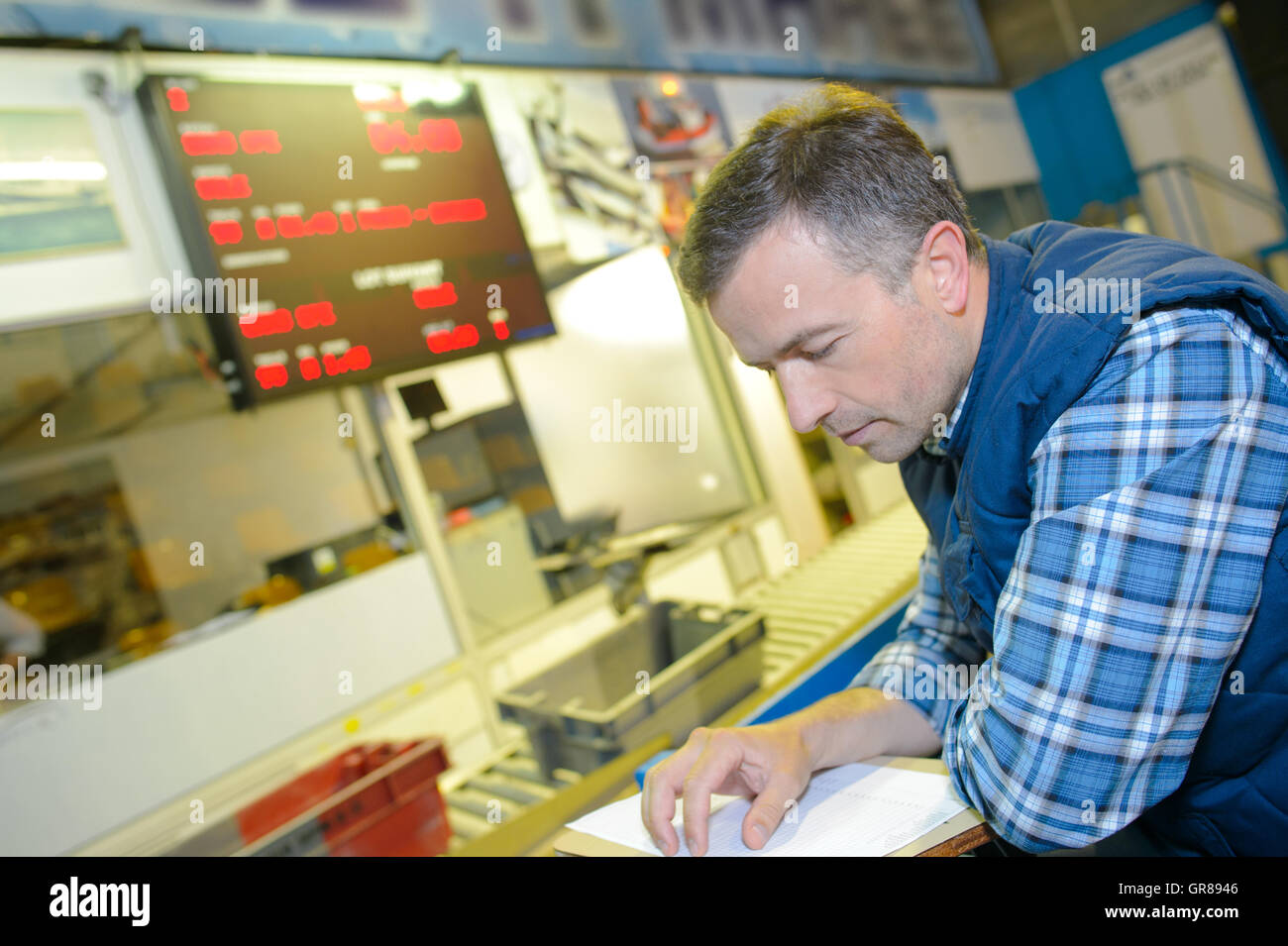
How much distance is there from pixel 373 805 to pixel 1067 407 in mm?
1587

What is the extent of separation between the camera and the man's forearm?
42.9 inches

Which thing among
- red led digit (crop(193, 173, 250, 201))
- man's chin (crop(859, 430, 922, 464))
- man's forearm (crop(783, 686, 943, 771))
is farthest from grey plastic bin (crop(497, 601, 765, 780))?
red led digit (crop(193, 173, 250, 201))

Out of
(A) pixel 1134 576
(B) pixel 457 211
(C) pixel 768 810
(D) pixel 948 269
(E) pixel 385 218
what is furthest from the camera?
(B) pixel 457 211

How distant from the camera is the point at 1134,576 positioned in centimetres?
81

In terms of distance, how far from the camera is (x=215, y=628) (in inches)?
78.2

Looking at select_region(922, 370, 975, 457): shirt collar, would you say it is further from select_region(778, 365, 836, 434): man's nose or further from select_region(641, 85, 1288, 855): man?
select_region(778, 365, 836, 434): man's nose

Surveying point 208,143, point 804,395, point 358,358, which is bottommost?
point 804,395

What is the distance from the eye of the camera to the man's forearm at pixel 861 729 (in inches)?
42.9

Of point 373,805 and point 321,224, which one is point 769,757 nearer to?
point 373,805

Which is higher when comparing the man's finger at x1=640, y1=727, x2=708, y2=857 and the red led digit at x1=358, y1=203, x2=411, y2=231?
the red led digit at x1=358, y1=203, x2=411, y2=231

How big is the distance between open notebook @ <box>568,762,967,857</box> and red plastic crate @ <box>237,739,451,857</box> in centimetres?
94

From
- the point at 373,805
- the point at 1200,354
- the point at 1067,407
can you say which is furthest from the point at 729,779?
the point at 373,805

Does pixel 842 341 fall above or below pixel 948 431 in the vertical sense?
above
